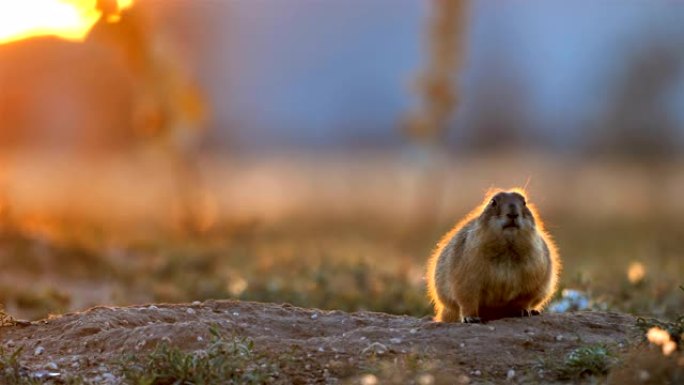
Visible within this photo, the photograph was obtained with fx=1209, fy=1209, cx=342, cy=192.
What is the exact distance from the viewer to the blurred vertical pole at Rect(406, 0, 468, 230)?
874 inches

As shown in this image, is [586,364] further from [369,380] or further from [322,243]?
[322,243]

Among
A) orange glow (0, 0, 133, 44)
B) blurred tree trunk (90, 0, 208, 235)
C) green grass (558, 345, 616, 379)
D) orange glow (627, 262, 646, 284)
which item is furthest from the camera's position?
blurred tree trunk (90, 0, 208, 235)

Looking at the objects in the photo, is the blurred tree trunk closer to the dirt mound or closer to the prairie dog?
the dirt mound

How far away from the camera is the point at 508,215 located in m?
8.11

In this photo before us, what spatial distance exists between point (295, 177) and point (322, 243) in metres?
14.3

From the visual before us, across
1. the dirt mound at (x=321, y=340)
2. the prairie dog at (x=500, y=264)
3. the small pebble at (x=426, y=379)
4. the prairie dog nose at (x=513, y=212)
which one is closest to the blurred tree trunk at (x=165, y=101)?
the dirt mound at (x=321, y=340)

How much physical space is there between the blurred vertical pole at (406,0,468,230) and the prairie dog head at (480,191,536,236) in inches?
559

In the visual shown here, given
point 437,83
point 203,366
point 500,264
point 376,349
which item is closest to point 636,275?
point 500,264

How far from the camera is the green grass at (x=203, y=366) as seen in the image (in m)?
6.79

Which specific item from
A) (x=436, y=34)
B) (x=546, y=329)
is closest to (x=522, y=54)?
(x=436, y=34)

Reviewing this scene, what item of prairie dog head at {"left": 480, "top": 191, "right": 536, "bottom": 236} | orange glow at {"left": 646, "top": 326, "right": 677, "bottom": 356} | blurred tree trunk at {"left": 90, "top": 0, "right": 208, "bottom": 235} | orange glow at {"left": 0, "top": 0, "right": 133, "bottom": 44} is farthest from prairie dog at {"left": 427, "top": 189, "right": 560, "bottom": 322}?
blurred tree trunk at {"left": 90, "top": 0, "right": 208, "bottom": 235}

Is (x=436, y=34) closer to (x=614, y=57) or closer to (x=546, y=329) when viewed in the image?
(x=614, y=57)

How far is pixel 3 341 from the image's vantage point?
805 cm

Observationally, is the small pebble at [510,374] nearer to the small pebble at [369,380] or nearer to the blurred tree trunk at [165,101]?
the small pebble at [369,380]
